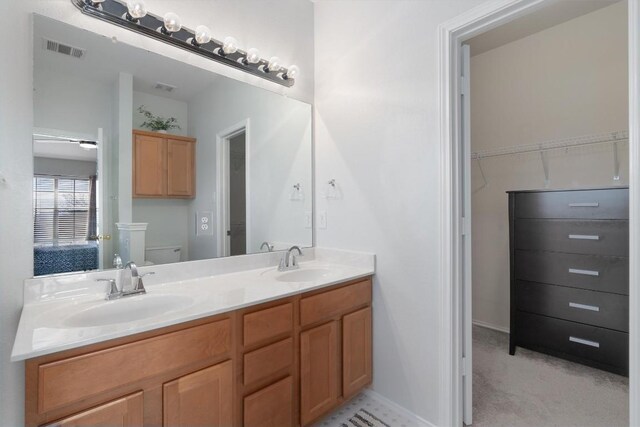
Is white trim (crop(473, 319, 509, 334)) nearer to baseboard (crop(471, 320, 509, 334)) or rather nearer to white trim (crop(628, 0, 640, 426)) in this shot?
baseboard (crop(471, 320, 509, 334))

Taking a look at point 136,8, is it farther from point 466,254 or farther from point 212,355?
point 466,254

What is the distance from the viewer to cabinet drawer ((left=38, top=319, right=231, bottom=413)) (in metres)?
0.87

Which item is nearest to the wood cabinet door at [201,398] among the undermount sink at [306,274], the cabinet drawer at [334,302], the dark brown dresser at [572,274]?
the cabinet drawer at [334,302]

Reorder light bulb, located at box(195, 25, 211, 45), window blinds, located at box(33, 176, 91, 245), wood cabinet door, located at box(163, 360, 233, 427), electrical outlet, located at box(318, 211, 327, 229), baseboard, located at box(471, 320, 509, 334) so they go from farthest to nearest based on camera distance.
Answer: baseboard, located at box(471, 320, 509, 334)
electrical outlet, located at box(318, 211, 327, 229)
light bulb, located at box(195, 25, 211, 45)
window blinds, located at box(33, 176, 91, 245)
wood cabinet door, located at box(163, 360, 233, 427)

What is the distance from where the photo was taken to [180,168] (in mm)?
1676

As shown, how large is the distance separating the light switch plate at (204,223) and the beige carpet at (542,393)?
1858mm

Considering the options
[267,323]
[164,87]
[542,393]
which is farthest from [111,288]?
[542,393]

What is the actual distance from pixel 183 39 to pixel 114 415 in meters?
1.69

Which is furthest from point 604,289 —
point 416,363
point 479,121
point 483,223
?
point 479,121

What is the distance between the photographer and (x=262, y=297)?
1337 millimetres

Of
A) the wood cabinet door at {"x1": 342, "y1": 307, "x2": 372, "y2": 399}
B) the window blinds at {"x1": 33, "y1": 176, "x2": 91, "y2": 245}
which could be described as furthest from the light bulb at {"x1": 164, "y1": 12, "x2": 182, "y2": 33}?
the wood cabinet door at {"x1": 342, "y1": 307, "x2": 372, "y2": 399}

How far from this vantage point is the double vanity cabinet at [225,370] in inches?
35.5

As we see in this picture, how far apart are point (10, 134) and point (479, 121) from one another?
3555 mm

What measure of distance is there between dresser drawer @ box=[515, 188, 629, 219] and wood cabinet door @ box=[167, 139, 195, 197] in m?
2.45
